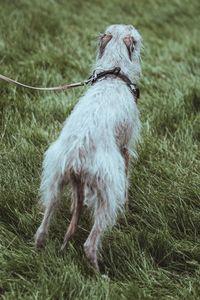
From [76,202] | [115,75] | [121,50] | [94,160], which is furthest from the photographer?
[121,50]

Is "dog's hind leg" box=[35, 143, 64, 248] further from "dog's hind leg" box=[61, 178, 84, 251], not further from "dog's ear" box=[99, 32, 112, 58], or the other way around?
"dog's ear" box=[99, 32, 112, 58]

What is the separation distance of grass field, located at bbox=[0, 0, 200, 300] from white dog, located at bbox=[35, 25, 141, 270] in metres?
0.22

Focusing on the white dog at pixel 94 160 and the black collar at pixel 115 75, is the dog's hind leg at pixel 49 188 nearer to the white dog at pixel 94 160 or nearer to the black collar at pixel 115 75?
the white dog at pixel 94 160

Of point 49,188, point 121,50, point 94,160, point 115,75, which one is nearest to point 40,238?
point 49,188

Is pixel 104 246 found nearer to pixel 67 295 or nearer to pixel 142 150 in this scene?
pixel 67 295

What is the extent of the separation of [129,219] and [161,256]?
1.35 ft

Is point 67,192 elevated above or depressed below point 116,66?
below

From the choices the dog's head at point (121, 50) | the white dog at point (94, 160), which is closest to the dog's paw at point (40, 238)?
the white dog at point (94, 160)

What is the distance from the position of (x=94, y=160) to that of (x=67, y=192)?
0.62m

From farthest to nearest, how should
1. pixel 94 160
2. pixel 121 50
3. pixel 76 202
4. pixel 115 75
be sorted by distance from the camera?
1. pixel 121 50
2. pixel 115 75
3. pixel 76 202
4. pixel 94 160

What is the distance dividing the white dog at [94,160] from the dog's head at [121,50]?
25 centimetres

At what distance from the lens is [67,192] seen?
11.9ft

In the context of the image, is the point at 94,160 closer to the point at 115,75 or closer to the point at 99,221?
the point at 99,221

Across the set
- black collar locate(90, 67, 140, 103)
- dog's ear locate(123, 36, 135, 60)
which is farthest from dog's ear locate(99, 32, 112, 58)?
black collar locate(90, 67, 140, 103)
